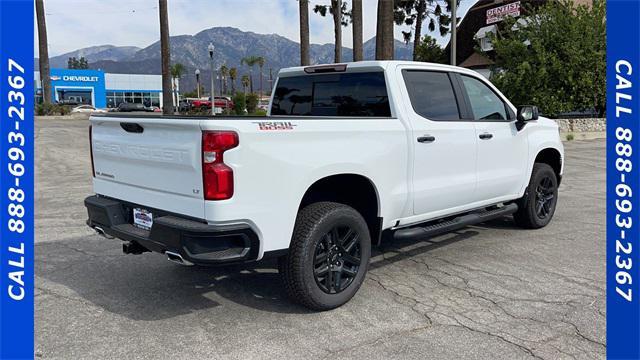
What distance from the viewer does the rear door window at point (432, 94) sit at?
5.02 metres

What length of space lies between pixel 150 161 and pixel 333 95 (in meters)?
2.11

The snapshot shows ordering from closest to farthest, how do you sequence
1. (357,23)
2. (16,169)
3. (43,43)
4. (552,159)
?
(16,169) → (552,159) → (357,23) → (43,43)

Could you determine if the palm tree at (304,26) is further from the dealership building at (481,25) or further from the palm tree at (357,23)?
the dealership building at (481,25)

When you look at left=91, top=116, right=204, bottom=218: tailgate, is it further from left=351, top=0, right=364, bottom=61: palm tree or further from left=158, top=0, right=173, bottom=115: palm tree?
left=158, top=0, right=173, bottom=115: palm tree

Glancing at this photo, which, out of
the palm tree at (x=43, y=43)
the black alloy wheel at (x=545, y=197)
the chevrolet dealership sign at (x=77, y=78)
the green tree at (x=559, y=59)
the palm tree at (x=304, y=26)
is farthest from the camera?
the chevrolet dealership sign at (x=77, y=78)

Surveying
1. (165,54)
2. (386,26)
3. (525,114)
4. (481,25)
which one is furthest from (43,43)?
(525,114)

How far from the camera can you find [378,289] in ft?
15.5

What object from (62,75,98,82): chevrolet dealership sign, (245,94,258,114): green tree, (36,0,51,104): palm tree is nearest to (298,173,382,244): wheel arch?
(245,94,258,114): green tree

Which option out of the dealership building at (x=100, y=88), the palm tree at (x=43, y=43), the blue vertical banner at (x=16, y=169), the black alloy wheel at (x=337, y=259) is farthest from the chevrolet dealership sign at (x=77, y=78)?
the blue vertical banner at (x=16, y=169)

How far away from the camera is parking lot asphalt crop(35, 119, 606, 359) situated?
142 inches

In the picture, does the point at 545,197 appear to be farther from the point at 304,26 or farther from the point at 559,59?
the point at 304,26

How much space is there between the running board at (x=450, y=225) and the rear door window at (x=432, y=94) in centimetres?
103

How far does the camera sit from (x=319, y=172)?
402 centimetres

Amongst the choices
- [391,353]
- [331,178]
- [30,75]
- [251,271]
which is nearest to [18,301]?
[30,75]
